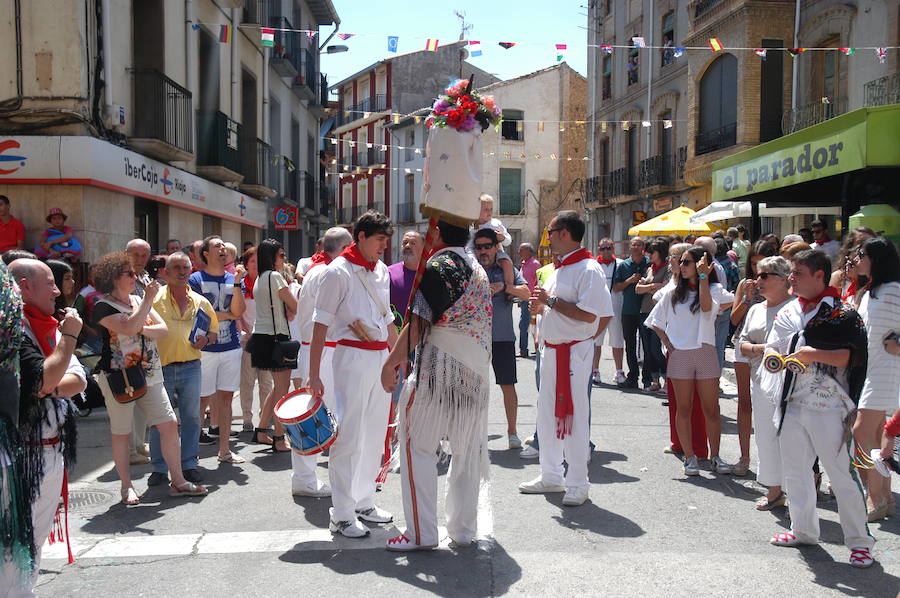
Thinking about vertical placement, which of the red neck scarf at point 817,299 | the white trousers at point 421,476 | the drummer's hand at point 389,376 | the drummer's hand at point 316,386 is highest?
the red neck scarf at point 817,299

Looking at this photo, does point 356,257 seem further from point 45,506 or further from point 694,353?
point 694,353

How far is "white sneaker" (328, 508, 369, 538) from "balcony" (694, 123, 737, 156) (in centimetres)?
2090

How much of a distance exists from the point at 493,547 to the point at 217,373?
3552 mm

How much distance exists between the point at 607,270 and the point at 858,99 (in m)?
10.5

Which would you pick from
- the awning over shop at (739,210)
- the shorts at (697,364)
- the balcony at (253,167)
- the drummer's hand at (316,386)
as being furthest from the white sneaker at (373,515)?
the balcony at (253,167)

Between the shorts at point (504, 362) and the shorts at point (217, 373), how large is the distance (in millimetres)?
2367

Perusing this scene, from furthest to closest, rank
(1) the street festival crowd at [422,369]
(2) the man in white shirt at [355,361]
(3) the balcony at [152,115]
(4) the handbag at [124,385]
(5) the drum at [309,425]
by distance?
(3) the balcony at [152,115]
(4) the handbag at [124,385]
(2) the man in white shirt at [355,361]
(5) the drum at [309,425]
(1) the street festival crowd at [422,369]

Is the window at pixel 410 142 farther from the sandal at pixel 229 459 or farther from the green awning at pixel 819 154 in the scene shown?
the sandal at pixel 229 459

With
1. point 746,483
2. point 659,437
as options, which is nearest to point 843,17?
point 659,437

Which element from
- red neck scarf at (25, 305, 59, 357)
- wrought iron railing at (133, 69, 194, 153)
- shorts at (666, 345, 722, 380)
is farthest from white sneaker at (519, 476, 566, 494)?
wrought iron railing at (133, 69, 194, 153)

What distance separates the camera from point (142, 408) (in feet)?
19.0

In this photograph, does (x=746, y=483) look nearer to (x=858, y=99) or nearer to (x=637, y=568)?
(x=637, y=568)

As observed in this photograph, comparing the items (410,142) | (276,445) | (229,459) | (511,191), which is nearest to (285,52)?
(276,445)

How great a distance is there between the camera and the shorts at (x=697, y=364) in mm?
6531
